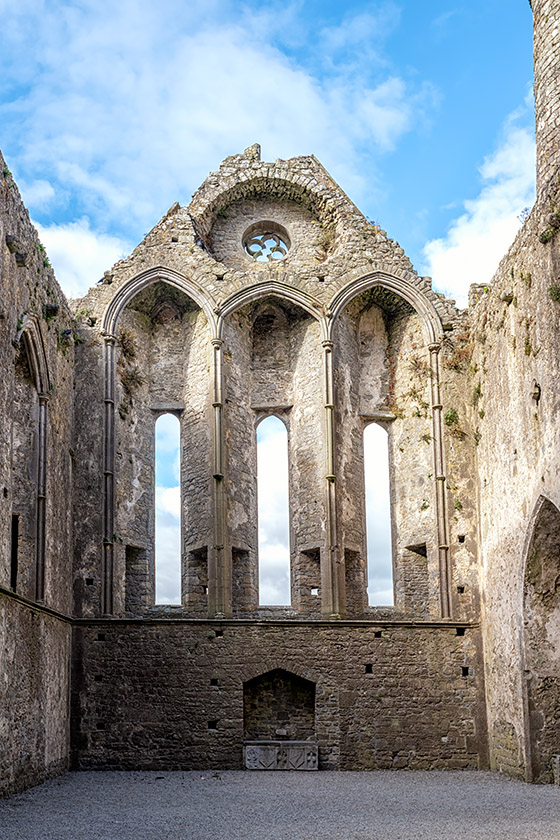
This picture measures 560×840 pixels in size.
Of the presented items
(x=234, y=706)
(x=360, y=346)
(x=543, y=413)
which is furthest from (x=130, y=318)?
(x=543, y=413)

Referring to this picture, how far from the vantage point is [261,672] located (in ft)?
51.5

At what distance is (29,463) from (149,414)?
13.0 ft

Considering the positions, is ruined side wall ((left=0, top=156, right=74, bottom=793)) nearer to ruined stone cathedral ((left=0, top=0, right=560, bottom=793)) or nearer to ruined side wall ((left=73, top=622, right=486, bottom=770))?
ruined stone cathedral ((left=0, top=0, right=560, bottom=793))

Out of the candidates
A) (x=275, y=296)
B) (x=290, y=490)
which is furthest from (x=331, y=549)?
(x=275, y=296)

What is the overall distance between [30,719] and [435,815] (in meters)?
5.45

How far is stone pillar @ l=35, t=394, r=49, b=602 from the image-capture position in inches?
558

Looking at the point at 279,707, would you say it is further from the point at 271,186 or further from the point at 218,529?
the point at 271,186

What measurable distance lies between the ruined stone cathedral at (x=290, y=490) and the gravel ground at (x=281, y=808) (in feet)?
2.76

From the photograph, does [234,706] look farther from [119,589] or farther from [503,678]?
[503,678]

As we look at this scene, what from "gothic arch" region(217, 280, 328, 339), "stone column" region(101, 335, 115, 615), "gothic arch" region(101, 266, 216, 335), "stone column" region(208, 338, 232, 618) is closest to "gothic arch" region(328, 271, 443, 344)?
"gothic arch" region(217, 280, 328, 339)

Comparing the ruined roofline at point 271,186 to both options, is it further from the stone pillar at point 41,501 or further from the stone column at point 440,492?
the stone pillar at point 41,501

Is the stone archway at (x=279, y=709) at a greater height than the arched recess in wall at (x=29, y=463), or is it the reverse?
the arched recess in wall at (x=29, y=463)

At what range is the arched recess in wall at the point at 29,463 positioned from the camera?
14.1 m

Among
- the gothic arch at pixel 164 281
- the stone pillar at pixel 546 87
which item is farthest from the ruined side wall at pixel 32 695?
the stone pillar at pixel 546 87
